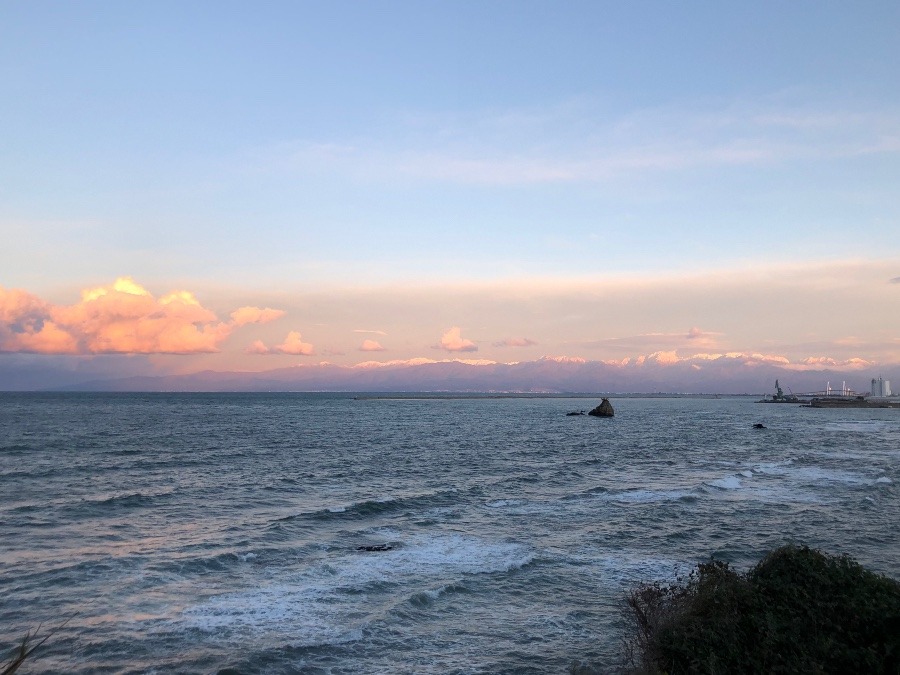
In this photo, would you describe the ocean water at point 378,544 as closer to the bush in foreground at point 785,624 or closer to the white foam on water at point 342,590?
the white foam on water at point 342,590

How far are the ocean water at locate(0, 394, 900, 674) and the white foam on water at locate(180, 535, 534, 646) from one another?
0.09 m

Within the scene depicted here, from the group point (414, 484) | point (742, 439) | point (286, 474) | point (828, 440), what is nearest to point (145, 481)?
point (286, 474)

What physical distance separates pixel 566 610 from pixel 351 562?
9275 mm

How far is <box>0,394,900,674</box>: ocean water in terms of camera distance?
18.6m

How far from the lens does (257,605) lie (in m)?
21.3

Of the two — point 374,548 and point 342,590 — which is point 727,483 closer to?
point 374,548

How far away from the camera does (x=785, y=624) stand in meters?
14.0

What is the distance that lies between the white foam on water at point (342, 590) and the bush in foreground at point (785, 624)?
8.83m

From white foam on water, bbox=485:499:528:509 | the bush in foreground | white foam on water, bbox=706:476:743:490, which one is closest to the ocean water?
white foam on water, bbox=485:499:528:509

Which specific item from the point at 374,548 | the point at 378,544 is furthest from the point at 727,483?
the point at 374,548

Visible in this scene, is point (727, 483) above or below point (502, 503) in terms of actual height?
above

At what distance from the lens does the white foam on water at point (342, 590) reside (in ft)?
63.9

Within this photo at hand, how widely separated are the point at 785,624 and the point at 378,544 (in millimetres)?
18796

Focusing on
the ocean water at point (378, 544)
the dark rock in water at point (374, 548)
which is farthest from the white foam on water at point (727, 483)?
the dark rock in water at point (374, 548)
